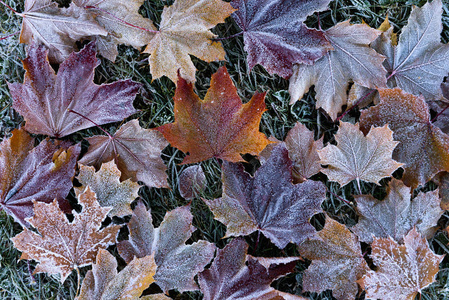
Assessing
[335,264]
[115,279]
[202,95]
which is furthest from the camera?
[202,95]

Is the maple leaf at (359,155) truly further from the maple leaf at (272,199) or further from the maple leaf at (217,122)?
the maple leaf at (217,122)

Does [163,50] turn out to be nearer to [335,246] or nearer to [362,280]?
[335,246]

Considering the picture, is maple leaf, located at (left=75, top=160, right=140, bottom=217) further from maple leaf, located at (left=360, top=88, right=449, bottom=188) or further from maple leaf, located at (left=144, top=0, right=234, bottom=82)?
maple leaf, located at (left=360, top=88, right=449, bottom=188)

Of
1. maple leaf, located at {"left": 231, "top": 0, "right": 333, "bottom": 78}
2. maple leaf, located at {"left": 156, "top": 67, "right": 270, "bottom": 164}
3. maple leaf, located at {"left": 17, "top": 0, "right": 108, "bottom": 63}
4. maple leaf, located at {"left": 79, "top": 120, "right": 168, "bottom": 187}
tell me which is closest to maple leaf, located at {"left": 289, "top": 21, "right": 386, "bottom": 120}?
maple leaf, located at {"left": 231, "top": 0, "right": 333, "bottom": 78}

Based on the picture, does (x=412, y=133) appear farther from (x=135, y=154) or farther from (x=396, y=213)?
(x=135, y=154)

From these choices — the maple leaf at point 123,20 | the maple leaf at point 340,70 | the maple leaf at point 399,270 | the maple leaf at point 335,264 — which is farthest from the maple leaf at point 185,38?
the maple leaf at point 399,270

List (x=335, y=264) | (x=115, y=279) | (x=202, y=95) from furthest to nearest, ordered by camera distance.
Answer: (x=202, y=95)
(x=335, y=264)
(x=115, y=279)

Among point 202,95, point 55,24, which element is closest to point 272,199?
point 202,95
